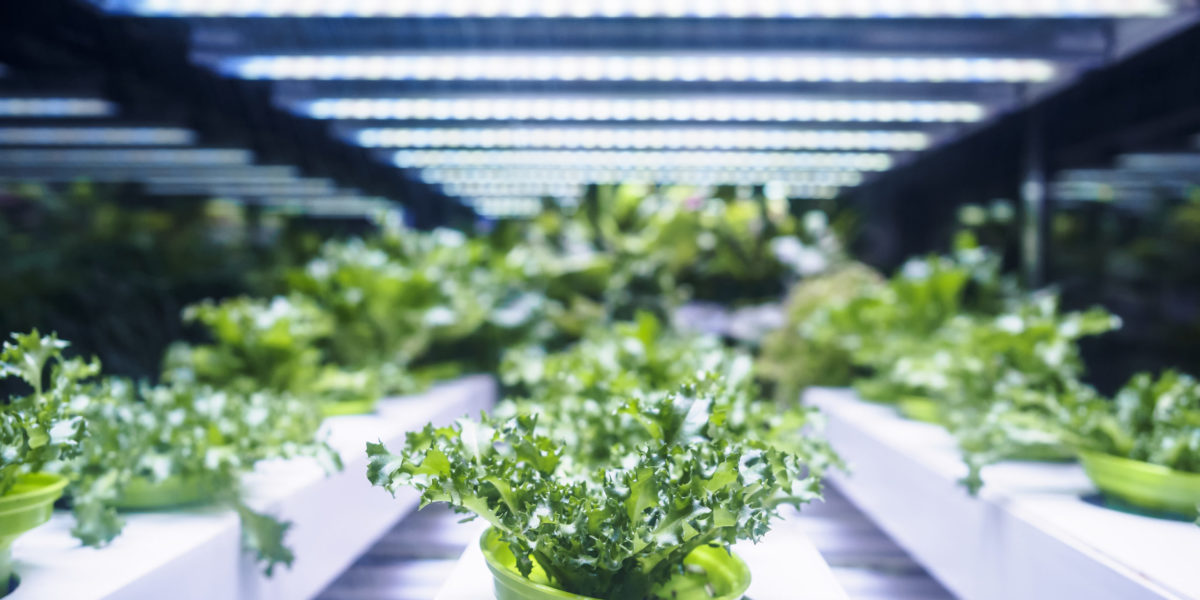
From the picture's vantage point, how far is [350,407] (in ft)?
6.15

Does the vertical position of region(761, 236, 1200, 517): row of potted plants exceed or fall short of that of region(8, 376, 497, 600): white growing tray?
it exceeds it

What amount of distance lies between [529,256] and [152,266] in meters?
1.49

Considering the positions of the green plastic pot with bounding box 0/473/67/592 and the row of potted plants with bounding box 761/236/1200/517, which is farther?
the row of potted plants with bounding box 761/236/1200/517

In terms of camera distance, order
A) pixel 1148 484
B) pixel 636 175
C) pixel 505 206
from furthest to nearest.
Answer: pixel 505 206, pixel 636 175, pixel 1148 484

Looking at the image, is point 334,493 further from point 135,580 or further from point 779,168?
point 779,168

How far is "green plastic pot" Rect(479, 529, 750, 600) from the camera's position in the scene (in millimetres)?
792

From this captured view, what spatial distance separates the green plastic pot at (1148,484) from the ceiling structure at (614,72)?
0.98 metres

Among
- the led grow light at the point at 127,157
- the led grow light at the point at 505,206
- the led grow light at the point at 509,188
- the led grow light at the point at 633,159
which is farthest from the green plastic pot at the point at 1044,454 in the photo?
the led grow light at the point at 505,206

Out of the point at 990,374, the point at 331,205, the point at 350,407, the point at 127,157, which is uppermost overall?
the point at 127,157

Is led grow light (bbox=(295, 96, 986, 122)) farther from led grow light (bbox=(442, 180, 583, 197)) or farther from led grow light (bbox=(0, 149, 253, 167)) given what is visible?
led grow light (bbox=(442, 180, 583, 197))

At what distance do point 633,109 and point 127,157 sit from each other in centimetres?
137

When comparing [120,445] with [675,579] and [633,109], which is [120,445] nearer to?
[675,579]

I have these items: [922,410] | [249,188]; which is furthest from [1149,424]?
[249,188]

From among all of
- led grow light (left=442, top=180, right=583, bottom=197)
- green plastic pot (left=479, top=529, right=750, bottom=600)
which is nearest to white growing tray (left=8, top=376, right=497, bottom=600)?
green plastic pot (left=479, top=529, right=750, bottom=600)
